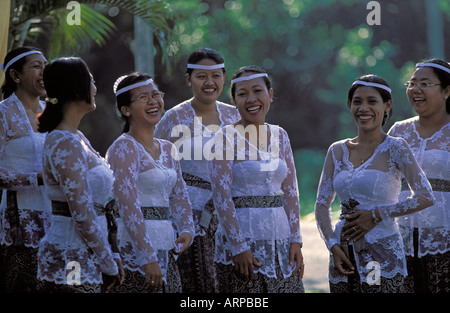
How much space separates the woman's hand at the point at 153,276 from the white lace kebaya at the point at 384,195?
103 centimetres

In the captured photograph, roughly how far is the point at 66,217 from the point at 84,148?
0.33 metres

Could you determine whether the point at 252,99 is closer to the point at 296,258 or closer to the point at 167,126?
the point at 296,258

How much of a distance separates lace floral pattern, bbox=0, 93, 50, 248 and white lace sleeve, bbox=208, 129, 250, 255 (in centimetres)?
97

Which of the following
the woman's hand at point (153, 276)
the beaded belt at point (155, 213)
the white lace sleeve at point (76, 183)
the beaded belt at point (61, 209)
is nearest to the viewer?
the white lace sleeve at point (76, 183)

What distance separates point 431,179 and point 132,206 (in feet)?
6.06

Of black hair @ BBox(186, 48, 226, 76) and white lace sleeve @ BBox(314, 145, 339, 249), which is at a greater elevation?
black hair @ BBox(186, 48, 226, 76)

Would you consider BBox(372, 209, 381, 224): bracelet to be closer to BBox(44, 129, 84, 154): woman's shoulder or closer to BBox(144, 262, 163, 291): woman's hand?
BBox(144, 262, 163, 291): woman's hand

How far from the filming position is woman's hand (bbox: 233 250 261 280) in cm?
410

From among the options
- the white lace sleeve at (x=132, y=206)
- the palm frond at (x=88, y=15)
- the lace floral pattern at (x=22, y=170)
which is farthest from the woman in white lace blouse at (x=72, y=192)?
the palm frond at (x=88, y=15)

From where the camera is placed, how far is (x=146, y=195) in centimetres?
399

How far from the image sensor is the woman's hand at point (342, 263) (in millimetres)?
4199

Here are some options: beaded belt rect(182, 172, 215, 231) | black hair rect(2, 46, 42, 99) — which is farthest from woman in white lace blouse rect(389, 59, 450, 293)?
black hair rect(2, 46, 42, 99)

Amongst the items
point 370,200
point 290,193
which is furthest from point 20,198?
point 370,200

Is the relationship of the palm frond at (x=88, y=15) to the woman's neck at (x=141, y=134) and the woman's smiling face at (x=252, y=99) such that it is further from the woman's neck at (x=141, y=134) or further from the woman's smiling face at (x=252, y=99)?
the woman's neck at (x=141, y=134)
